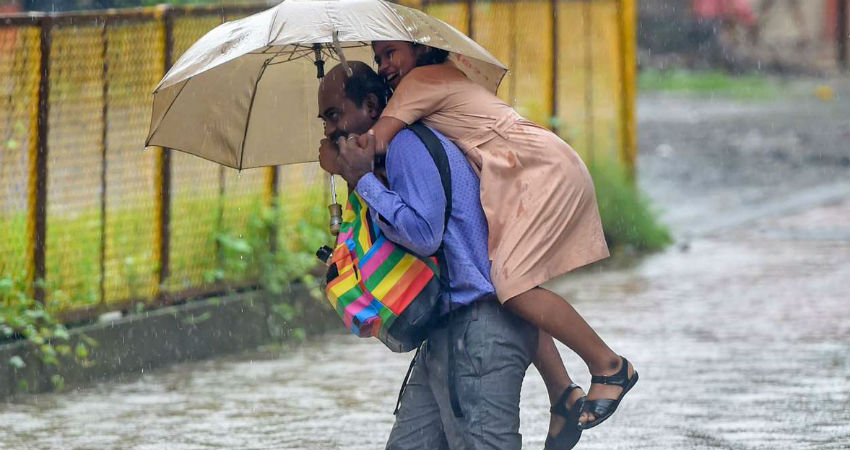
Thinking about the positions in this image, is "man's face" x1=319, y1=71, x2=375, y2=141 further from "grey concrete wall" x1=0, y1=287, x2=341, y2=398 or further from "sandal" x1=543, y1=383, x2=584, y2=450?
"grey concrete wall" x1=0, y1=287, x2=341, y2=398

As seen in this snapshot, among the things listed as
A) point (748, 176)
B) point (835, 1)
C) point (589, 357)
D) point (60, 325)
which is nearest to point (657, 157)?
point (748, 176)

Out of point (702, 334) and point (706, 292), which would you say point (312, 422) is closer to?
point (702, 334)

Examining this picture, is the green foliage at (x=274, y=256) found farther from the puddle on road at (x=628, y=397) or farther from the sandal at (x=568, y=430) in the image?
the sandal at (x=568, y=430)

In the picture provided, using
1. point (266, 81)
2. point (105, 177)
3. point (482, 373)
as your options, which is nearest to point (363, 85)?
point (266, 81)

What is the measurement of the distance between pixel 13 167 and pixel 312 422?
2.06 metres

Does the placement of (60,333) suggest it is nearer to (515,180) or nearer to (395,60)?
(395,60)

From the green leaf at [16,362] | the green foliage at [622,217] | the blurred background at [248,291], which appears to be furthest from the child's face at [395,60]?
the green foliage at [622,217]

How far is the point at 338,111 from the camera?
486cm

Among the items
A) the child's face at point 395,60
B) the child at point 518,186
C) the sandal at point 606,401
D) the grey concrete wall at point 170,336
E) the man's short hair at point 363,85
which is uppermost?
the child's face at point 395,60

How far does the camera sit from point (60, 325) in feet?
26.8

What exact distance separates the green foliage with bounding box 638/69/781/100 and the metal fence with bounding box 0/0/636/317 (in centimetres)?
2077

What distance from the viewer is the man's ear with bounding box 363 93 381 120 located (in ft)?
16.1

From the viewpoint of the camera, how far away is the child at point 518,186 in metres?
4.79

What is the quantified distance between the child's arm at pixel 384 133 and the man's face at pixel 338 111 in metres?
0.09
